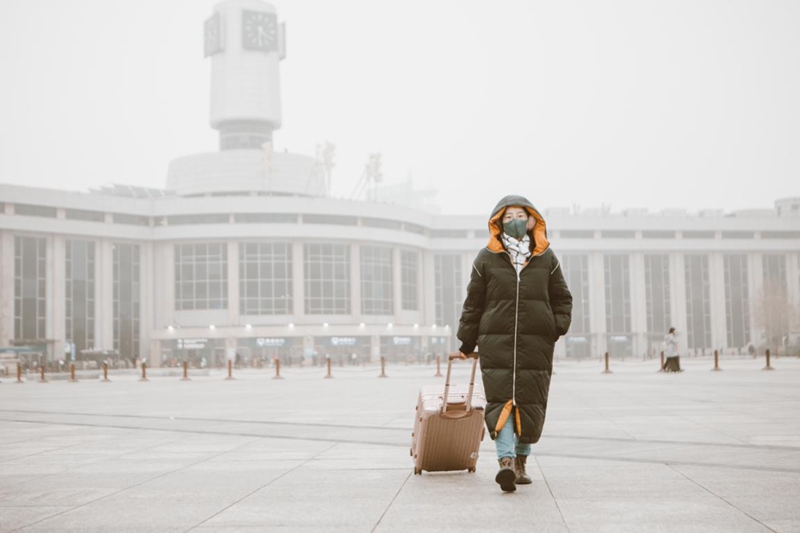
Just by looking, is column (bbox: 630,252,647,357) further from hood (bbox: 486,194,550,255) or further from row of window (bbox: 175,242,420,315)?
hood (bbox: 486,194,550,255)

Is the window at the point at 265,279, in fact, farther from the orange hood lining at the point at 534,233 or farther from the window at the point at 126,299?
the orange hood lining at the point at 534,233

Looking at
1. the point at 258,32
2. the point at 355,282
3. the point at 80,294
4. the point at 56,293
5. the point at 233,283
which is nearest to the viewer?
the point at 56,293

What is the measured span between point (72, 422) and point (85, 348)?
72641mm

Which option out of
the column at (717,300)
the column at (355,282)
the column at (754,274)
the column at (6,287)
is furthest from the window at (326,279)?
the column at (754,274)

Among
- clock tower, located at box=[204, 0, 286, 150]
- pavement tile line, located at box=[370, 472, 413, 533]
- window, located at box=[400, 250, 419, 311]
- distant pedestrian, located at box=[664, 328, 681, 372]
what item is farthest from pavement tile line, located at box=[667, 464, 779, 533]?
clock tower, located at box=[204, 0, 286, 150]

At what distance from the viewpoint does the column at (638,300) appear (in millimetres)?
102812

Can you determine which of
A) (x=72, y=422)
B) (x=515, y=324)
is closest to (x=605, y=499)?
(x=515, y=324)

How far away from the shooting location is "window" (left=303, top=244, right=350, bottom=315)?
290 ft

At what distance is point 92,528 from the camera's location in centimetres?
549

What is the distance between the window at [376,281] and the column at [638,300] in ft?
96.7

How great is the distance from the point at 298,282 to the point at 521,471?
3190 inches

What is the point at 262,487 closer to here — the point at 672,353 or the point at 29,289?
the point at 672,353

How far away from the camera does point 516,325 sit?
6.76 metres

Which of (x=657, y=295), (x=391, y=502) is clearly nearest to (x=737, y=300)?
(x=657, y=295)
